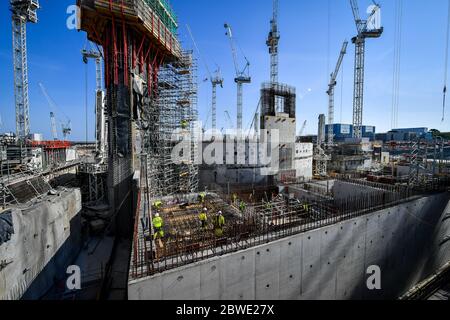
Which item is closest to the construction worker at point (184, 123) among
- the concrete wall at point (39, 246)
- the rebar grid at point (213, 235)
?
the rebar grid at point (213, 235)

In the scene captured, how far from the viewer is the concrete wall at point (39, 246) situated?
27.6ft

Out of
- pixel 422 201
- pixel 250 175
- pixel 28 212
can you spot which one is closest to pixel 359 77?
pixel 250 175

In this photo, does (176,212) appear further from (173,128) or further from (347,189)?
(347,189)

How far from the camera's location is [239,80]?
62.7 metres

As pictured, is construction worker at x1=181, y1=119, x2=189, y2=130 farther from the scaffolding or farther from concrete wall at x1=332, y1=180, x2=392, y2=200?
concrete wall at x1=332, y1=180, x2=392, y2=200

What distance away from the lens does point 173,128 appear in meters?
22.2

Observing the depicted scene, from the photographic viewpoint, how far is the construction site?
795cm

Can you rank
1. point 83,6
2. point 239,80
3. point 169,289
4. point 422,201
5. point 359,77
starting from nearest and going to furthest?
point 169,289
point 422,201
point 83,6
point 359,77
point 239,80

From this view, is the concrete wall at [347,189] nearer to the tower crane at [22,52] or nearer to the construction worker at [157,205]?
the construction worker at [157,205]

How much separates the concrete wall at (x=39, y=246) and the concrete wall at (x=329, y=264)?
6636 millimetres

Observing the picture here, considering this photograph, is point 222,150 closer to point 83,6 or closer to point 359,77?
point 83,6

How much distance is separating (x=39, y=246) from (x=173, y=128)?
14.6 m

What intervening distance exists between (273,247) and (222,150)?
25836 mm

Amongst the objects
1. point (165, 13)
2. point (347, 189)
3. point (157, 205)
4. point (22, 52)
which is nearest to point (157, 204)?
point (157, 205)
